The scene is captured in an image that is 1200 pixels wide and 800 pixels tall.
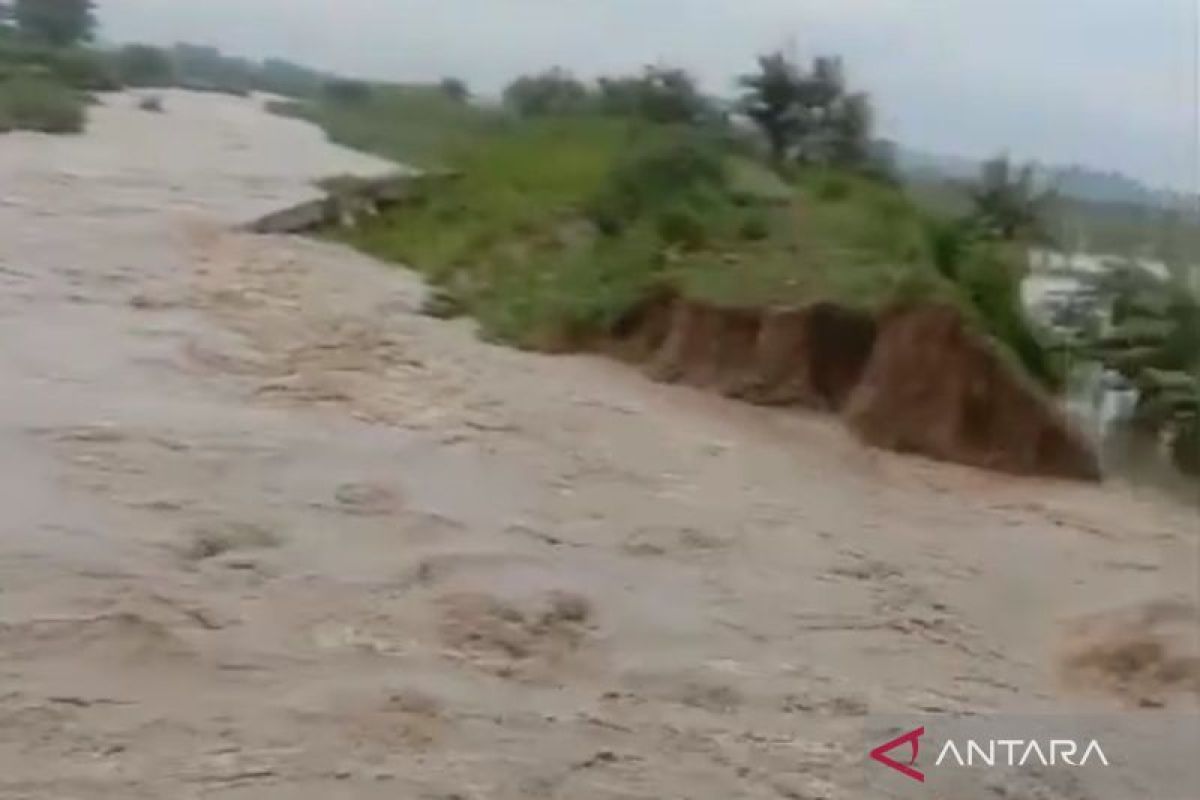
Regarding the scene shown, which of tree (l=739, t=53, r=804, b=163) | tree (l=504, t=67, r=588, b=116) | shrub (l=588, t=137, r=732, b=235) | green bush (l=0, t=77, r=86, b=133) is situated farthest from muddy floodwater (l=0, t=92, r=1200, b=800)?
tree (l=739, t=53, r=804, b=163)

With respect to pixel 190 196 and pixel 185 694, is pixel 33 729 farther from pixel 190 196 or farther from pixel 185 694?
pixel 190 196

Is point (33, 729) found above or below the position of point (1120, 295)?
below

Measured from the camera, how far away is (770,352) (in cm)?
367

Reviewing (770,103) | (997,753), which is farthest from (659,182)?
(997,753)

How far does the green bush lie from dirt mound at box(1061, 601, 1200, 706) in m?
2.69

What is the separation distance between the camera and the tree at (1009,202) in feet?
12.7

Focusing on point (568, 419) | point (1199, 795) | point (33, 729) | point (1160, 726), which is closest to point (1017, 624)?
point (1160, 726)

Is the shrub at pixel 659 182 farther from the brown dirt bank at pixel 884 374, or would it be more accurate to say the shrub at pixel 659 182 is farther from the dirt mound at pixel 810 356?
the dirt mound at pixel 810 356

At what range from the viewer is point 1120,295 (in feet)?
10.9

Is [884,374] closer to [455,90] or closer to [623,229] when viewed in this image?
[623,229]

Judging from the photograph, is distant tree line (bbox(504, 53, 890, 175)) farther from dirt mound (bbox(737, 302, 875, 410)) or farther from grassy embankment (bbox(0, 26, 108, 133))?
grassy embankment (bbox(0, 26, 108, 133))

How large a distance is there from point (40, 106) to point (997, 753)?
2.97 metres

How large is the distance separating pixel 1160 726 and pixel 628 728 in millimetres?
733

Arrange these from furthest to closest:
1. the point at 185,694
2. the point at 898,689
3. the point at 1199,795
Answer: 1. the point at 898,689
2. the point at 1199,795
3. the point at 185,694
